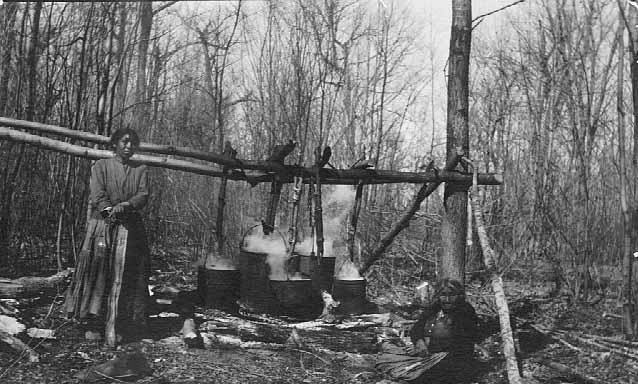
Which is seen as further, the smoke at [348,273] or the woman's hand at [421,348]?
the smoke at [348,273]

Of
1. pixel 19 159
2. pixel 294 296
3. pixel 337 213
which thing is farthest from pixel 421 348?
pixel 337 213

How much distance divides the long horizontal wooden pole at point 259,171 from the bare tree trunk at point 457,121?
1.32 ft

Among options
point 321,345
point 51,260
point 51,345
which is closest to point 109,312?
point 51,345

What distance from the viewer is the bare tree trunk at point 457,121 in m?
6.94

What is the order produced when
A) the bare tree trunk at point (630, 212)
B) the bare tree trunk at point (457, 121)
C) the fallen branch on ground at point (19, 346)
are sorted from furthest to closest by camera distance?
the bare tree trunk at point (457, 121)
the bare tree trunk at point (630, 212)
the fallen branch on ground at point (19, 346)

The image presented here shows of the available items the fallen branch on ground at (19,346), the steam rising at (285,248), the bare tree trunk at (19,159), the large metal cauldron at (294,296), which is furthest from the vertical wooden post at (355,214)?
the bare tree trunk at (19,159)

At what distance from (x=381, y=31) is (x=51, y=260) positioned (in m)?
12.2

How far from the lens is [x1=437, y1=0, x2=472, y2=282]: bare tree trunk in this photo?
6.94m

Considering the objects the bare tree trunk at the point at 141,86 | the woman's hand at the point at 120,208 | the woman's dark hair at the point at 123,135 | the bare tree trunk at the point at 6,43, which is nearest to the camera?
the woman's hand at the point at 120,208

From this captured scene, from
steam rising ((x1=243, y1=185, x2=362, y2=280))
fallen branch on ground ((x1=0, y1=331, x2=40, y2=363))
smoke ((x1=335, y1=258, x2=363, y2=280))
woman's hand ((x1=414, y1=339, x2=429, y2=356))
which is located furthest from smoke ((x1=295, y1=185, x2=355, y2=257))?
fallen branch on ground ((x1=0, y1=331, x2=40, y2=363))

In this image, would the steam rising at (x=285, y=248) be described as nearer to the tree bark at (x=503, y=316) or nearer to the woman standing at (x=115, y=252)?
the woman standing at (x=115, y=252)

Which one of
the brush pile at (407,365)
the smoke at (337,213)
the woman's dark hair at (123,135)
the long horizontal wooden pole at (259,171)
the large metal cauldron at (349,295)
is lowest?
the brush pile at (407,365)

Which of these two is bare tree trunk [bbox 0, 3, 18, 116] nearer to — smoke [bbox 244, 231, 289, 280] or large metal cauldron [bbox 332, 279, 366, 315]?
smoke [bbox 244, 231, 289, 280]

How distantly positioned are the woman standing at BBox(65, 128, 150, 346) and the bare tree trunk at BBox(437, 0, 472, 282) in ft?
11.6
